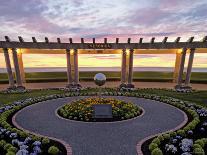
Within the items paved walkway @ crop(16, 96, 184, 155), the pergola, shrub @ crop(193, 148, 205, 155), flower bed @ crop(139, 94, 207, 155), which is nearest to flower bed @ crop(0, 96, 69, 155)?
paved walkway @ crop(16, 96, 184, 155)

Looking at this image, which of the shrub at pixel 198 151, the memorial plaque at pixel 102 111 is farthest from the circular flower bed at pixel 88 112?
the shrub at pixel 198 151

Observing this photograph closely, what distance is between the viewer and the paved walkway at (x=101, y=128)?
28.2 feet

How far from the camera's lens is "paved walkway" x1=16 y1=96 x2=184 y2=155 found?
859 cm

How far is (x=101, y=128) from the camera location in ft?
36.0

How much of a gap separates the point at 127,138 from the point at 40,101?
36.2 feet

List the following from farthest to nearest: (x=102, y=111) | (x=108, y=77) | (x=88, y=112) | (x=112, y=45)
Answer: (x=108, y=77) → (x=112, y=45) → (x=88, y=112) → (x=102, y=111)

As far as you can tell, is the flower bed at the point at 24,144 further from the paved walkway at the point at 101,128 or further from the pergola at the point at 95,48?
the pergola at the point at 95,48

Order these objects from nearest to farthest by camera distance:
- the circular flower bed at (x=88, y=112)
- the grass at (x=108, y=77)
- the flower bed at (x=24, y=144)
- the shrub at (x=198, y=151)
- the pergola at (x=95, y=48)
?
1. the shrub at (x=198, y=151)
2. the flower bed at (x=24, y=144)
3. the circular flower bed at (x=88, y=112)
4. the pergola at (x=95, y=48)
5. the grass at (x=108, y=77)

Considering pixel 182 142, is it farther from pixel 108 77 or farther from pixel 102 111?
pixel 108 77

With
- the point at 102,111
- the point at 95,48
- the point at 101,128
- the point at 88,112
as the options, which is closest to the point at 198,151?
the point at 101,128

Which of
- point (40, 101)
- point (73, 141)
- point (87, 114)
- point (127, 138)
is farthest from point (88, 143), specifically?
point (40, 101)

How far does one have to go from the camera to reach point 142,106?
1595 cm

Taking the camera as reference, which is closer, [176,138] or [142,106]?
[176,138]

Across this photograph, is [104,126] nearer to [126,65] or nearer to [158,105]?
[158,105]
